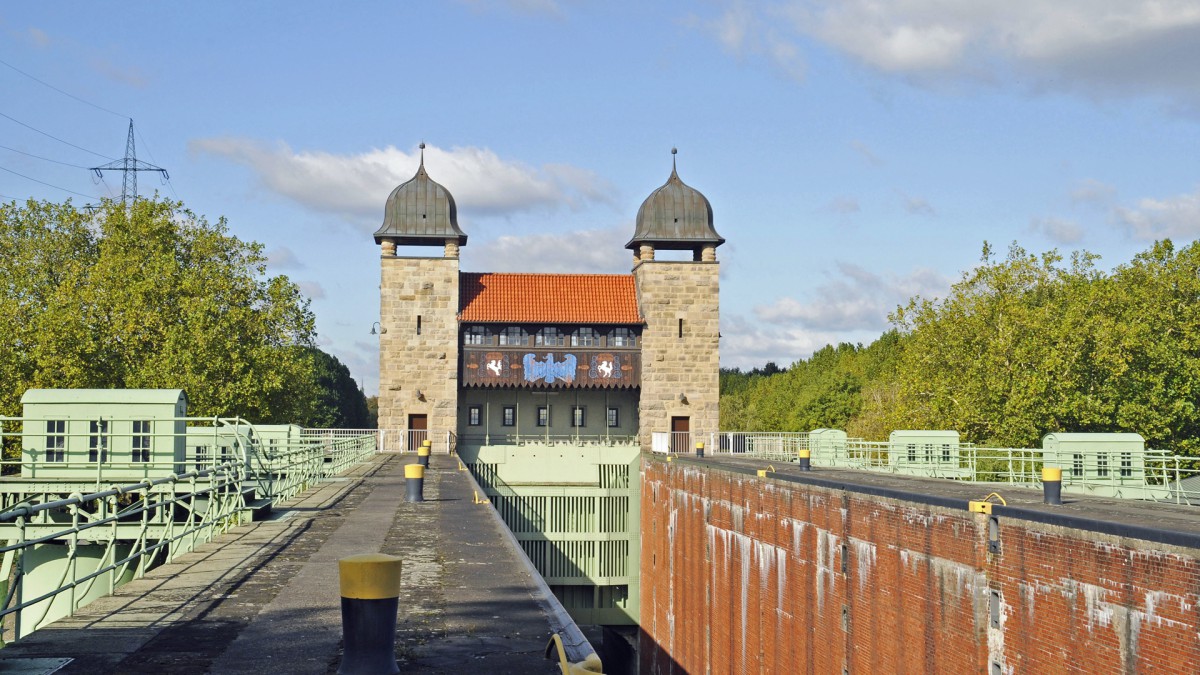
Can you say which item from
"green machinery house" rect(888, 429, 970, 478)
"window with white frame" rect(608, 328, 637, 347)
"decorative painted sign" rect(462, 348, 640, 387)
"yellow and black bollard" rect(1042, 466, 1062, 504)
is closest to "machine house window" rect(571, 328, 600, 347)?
"decorative painted sign" rect(462, 348, 640, 387)

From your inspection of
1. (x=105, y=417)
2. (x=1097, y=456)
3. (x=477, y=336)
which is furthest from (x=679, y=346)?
(x=105, y=417)

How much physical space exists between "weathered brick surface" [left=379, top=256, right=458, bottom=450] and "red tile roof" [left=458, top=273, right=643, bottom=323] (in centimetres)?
130

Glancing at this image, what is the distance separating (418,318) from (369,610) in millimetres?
53012

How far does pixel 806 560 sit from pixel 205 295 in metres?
34.6

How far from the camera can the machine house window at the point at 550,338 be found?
194ft

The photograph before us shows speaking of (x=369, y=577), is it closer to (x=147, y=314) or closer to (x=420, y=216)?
(x=147, y=314)

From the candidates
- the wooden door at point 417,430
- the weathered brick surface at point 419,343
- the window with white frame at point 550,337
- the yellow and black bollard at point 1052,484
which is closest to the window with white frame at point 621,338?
the window with white frame at point 550,337

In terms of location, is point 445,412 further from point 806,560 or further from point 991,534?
point 991,534

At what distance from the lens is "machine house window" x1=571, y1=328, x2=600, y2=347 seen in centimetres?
5941

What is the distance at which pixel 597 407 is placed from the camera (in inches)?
2395

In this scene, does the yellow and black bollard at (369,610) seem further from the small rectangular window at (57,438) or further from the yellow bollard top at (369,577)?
the small rectangular window at (57,438)

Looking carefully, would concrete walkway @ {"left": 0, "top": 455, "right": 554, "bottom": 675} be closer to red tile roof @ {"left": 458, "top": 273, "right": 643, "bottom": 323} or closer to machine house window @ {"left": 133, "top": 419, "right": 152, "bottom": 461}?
machine house window @ {"left": 133, "top": 419, "right": 152, "bottom": 461}

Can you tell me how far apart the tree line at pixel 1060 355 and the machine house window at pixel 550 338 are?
16490 millimetres

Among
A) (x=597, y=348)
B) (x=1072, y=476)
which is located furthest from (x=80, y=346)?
(x=1072, y=476)
